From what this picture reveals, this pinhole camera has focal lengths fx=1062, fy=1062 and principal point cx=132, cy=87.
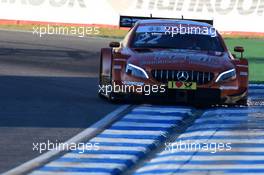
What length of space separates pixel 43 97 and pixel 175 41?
222 cm

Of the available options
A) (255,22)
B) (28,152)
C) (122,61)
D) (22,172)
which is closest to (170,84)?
(122,61)

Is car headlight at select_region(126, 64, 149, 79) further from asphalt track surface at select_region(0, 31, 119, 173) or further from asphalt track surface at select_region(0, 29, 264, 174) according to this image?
asphalt track surface at select_region(0, 31, 119, 173)

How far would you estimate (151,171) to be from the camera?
31.9 feet

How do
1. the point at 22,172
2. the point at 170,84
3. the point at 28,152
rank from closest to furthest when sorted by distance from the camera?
the point at 22,172 < the point at 28,152 < the point at 170,84

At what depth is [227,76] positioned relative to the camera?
15.2 meters

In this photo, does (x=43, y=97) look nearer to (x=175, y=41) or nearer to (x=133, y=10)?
(x=175, y=41)

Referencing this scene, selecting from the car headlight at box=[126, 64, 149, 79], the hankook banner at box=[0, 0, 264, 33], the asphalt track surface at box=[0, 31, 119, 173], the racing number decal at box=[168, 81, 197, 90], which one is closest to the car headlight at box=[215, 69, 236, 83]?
the racing number decal at box=[168, 81, 197, 90]

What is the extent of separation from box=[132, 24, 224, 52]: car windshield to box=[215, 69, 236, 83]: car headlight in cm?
117

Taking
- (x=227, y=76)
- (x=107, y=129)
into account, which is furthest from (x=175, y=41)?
(x=107, y=129)

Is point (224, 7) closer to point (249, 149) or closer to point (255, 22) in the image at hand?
point (255, 22)

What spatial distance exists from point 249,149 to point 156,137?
1.13 m

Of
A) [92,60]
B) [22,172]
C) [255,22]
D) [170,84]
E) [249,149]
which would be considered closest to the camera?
[22,172]

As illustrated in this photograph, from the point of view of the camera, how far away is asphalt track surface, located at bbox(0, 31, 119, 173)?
38.2ft

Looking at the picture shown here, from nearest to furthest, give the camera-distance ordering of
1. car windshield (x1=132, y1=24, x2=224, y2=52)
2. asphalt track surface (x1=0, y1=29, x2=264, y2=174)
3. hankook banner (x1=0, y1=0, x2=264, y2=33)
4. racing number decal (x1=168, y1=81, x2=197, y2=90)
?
1. asphalt track surface (x1=0, y1=29, x2=264, y2=174)
2. racing number decal (x1=168, y1=81, x2=197, y2=90)
3. car windshield (x1=132, y1=24, x2=224, y2=52)
4. hankook banner (x1=0, y1=0, x2=264, y2=33)
